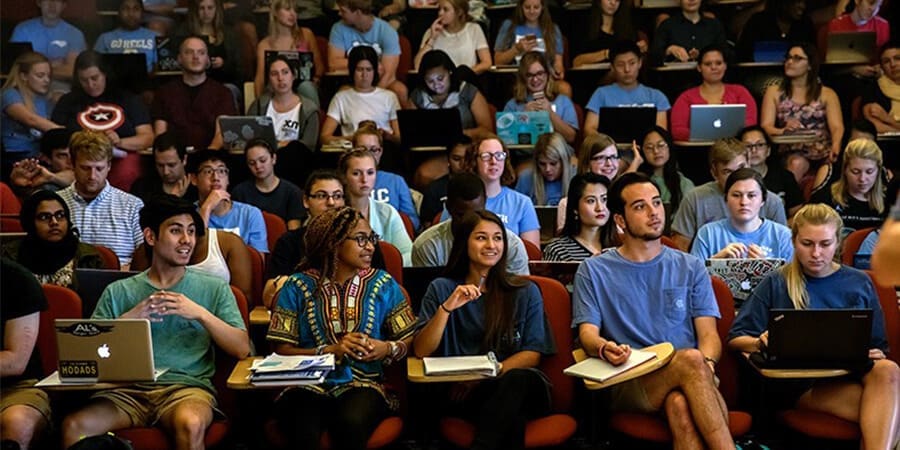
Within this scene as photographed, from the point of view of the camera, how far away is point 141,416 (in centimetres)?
359

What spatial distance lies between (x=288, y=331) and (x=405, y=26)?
4.54m

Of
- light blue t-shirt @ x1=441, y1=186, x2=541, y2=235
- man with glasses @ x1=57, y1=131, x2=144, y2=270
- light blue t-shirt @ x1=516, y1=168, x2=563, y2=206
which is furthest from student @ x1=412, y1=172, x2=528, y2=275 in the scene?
man with glasses @ x1=57, y1=131, x2=144, y2=270

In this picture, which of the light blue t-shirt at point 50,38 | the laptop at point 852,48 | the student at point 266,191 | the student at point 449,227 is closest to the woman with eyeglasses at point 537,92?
the student at point 266,191

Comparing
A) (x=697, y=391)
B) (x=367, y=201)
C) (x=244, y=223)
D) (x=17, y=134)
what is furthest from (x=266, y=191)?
(x=697, y=391)

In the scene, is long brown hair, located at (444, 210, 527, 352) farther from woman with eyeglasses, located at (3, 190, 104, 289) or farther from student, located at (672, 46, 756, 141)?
student, located at (672, 46, 756, 141)

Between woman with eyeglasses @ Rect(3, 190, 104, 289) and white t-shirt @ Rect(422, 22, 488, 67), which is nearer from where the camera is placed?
woman with eyeglasses @ Rect(3, 190, 104, 289)

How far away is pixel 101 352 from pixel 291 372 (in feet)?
1.95

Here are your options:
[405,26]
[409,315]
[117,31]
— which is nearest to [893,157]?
[405,26]

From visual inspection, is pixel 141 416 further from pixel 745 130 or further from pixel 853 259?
pixel 745 130

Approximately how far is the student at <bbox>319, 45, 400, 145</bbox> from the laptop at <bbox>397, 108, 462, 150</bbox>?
40 centimetres

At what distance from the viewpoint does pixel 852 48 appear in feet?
22.9

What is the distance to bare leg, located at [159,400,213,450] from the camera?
346 centimetres

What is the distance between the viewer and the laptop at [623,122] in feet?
20.9

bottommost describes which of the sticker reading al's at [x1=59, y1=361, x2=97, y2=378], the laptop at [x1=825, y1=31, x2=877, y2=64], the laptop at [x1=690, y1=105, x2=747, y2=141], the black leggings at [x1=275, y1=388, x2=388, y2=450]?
the black leggings at [x1=275, y1=388, x2=388, y2=450]
